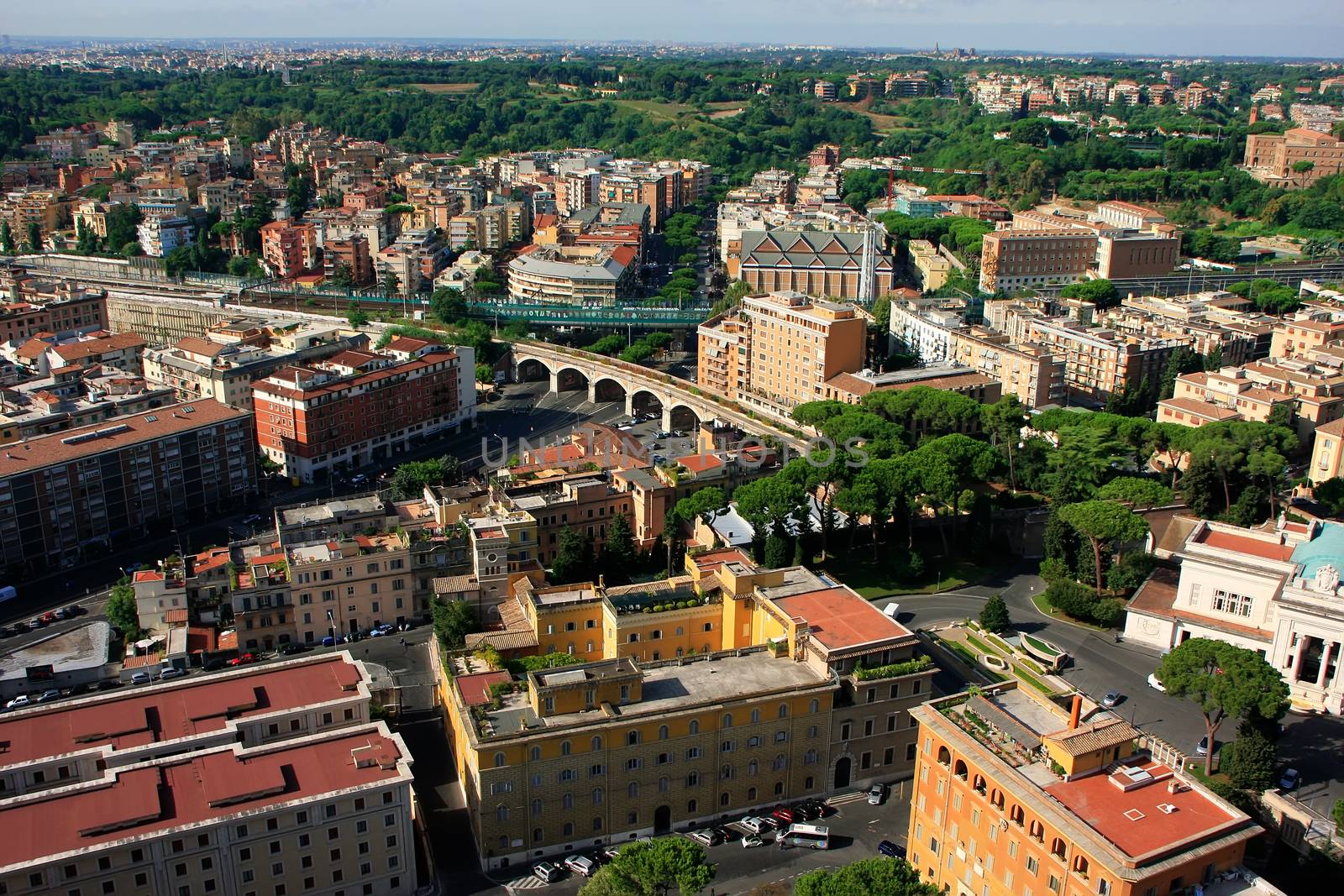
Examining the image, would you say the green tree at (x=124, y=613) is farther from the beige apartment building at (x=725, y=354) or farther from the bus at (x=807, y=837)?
the beige apartment building at (x=725, y=354)

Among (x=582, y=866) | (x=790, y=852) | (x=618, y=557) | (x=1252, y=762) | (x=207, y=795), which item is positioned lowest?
(x=582, y=866)

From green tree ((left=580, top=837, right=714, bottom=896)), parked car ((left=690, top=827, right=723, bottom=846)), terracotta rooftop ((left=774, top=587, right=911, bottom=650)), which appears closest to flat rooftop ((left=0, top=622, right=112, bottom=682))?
parked car ((left=690, top=827, right=723, bottom=846))

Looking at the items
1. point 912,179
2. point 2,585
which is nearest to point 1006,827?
point 2,585

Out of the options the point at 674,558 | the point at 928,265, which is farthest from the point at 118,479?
the point at 928,265

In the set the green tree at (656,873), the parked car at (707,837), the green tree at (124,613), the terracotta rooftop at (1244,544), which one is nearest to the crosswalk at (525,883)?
the parked car at (707,837)

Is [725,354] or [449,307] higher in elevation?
[449,307]

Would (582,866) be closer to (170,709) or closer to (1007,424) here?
(170,709)

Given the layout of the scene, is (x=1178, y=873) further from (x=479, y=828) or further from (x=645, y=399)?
(x=645, y=399)

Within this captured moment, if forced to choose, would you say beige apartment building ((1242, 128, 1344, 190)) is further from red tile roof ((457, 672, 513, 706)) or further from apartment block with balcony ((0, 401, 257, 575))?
red tile roof ((457, 672, 513, 706))
